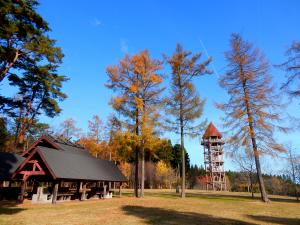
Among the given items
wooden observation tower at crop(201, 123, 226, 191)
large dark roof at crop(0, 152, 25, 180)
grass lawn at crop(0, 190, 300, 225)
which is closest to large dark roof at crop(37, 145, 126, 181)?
grass lawn at crop(0, 190, 300, 225)

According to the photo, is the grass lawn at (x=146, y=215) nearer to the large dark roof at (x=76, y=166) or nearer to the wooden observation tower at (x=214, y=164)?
the large dark roof at (x=76, y=166)

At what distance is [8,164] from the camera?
76.7ft

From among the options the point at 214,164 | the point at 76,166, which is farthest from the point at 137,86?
the point at 214,164

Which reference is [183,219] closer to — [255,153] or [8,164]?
[255,153]

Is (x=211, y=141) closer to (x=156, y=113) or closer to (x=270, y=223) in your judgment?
(x=156, y=113)

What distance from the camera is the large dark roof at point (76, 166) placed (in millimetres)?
19281

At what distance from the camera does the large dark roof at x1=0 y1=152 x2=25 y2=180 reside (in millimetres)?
21419

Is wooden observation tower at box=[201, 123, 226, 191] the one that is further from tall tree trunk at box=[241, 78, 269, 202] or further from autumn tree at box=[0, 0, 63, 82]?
autumn tree at box=[0, 0, 63, 82]

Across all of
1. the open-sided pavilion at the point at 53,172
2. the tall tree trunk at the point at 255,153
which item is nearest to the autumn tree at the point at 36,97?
the open-sided pavilion at the point at 53,172

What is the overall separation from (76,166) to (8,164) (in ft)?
21.2

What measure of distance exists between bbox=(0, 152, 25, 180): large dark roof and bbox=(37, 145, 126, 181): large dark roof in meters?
4.23

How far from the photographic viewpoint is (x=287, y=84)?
1739 cm

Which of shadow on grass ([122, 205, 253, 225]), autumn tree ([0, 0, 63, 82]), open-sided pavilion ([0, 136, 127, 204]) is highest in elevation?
autumn tree ([0, 0, 63, 82])

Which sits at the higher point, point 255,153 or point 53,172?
point 255,153
